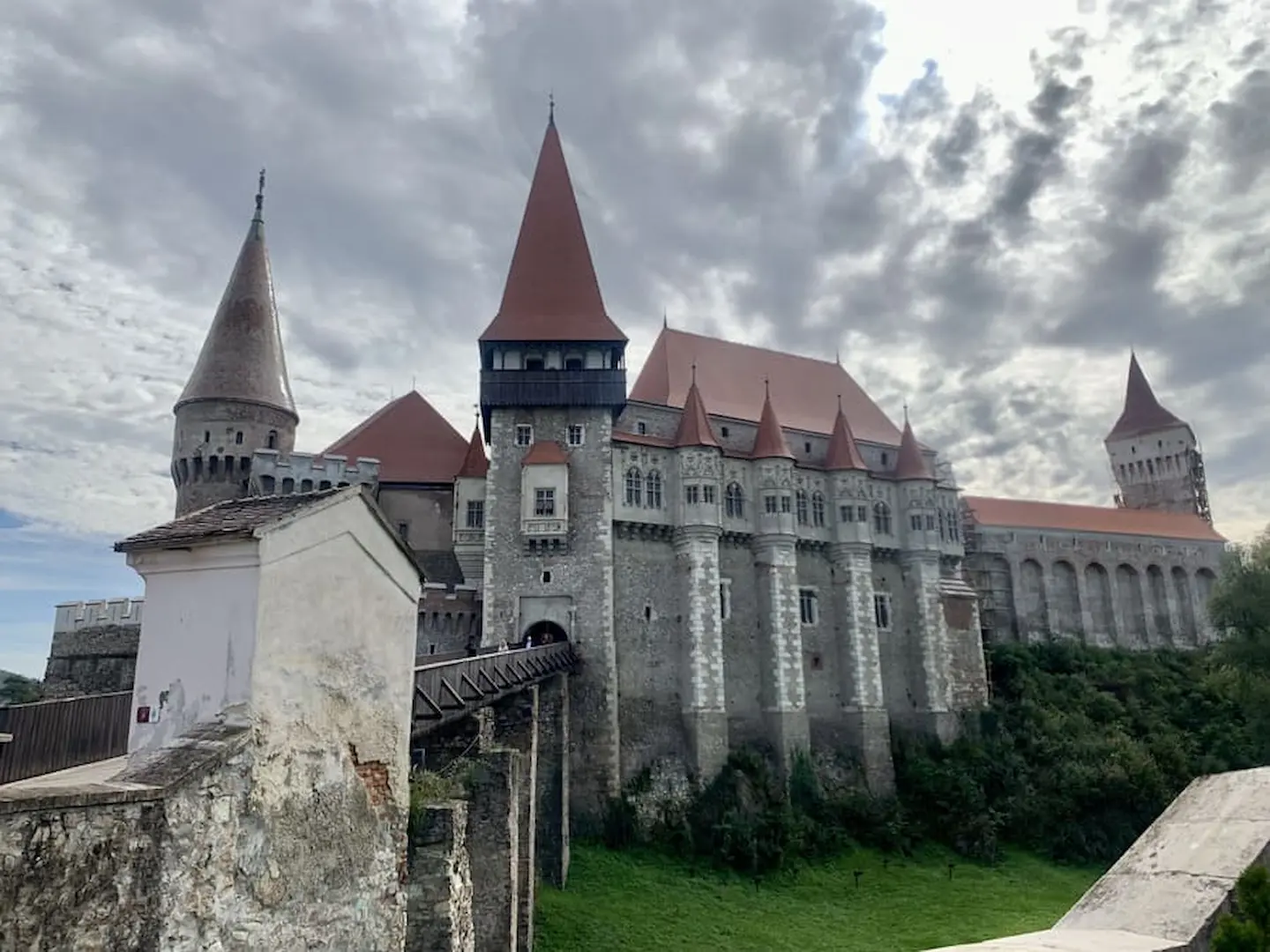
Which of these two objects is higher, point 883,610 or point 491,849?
point 883,610

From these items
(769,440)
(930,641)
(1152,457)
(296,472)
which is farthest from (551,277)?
(1152,457)

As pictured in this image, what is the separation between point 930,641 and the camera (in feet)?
116

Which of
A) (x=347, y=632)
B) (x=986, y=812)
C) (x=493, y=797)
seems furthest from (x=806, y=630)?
(x=347, y=632)

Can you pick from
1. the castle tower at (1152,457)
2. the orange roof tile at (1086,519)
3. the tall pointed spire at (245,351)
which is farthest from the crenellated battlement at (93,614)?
the castle tower at (1152,457)

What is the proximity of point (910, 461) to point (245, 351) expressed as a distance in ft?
90.5

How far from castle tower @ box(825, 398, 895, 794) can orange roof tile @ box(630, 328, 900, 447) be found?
2.62 metres

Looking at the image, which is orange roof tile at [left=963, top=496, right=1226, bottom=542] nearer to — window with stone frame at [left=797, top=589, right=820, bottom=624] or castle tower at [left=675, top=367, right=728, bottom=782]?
window with stone frame at [left=797, top=589, right=820, bottom=624]

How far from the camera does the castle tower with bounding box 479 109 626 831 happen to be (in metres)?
28.2

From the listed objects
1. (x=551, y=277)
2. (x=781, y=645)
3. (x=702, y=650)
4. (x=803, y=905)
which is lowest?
(x=803, y=905)

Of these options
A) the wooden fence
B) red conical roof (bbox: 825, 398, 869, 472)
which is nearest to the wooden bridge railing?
the wooden fence

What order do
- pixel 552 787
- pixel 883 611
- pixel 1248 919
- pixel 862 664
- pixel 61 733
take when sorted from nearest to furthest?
pixel 1248 919
pixel 61 733
pixel 552 787
pixel 862 664
pixel 883 611

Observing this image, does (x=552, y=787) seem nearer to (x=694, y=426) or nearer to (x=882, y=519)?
(x=694, y=426)

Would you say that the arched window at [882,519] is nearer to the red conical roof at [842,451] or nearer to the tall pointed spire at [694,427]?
the red conical roof at [842,451]

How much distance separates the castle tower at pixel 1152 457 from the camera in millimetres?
61031
